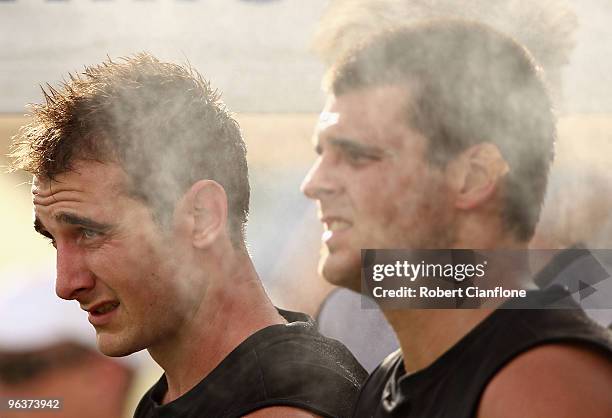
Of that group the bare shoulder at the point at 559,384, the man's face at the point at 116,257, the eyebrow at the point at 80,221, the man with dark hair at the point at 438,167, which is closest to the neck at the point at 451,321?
the man with dark hair at the point at 438,167

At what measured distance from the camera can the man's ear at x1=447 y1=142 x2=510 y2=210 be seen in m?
1.21

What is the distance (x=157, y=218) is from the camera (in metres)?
1.45

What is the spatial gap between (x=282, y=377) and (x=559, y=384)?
430 mm

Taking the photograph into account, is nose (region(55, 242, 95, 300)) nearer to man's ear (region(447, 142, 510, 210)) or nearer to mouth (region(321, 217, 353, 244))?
mouth (region(321, 217, 353, 244))

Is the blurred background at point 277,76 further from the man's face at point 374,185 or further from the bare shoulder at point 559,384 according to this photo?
the bare shoulder at point 559,384

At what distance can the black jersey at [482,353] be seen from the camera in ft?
3.65

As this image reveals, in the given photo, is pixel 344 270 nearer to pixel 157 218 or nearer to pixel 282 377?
pixel 282 377

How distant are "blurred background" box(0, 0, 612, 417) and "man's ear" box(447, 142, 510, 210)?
115 millimetres

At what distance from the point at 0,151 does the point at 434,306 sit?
2.44 feet

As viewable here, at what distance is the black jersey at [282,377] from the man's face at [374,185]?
0.14 m

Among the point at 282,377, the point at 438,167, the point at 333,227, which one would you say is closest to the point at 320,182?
the point at 333,227

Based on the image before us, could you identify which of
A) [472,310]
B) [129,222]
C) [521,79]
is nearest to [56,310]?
[129,222]

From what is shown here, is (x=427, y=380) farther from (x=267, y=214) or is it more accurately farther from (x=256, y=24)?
(x=256, y=24)

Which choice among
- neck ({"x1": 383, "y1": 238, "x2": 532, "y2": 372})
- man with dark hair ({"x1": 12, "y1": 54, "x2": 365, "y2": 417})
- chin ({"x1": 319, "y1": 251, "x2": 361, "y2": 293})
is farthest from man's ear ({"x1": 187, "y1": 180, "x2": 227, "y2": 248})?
neck ({"x1": 383, "y1": 238, "x2": 532, "y2": 372})
